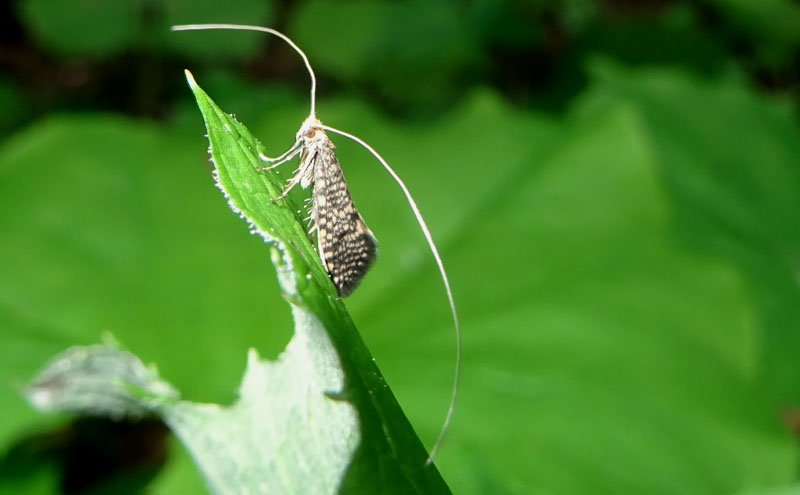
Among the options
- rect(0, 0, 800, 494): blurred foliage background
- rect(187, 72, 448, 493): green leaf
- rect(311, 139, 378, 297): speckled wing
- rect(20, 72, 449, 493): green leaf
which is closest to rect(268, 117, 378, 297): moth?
rect(311, 139, 378, 297): speckled wing

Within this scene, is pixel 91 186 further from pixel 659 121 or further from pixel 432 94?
pixel 659 121

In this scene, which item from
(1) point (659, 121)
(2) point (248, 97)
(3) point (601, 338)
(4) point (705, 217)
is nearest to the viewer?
(3) point (601, 338)

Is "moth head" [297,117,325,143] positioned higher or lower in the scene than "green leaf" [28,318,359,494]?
higher

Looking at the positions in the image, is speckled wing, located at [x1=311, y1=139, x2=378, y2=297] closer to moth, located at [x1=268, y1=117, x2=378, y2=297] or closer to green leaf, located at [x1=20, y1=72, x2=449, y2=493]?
moth, located at [x1=268, y1=117, x2=378, y2=297]

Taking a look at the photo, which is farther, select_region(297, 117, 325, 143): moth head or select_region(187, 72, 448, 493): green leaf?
select_region(297, 117, 325, 143): moth head

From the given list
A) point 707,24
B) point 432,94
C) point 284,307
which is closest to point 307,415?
point 284,307

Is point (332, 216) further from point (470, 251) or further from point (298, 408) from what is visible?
point (470, 251)
